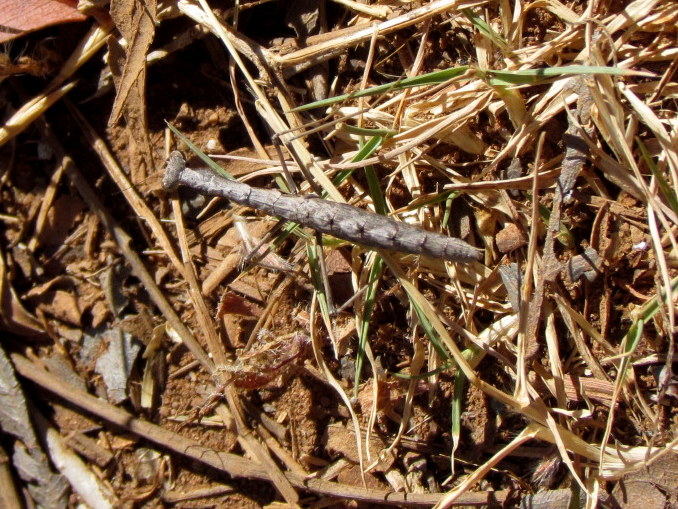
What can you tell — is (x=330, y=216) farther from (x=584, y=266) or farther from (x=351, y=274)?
(x=584, y=266)

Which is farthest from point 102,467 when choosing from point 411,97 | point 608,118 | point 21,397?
point 608,118

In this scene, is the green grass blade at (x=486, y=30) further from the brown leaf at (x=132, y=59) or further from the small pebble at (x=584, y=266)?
the brown leaf at (x=132, y=59)

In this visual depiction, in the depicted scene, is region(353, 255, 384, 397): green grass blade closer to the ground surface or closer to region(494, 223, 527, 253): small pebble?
the ground surface

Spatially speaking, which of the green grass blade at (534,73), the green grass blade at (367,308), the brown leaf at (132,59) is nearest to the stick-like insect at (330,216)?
the green grass blade at (367,308)

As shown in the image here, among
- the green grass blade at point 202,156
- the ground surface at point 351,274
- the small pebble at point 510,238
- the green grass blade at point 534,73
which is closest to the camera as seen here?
the green grass blade at point 534,73

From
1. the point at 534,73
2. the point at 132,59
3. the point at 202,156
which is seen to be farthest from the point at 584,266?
the point at 132,59

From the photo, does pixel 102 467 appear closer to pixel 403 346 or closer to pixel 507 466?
pixel 403 346

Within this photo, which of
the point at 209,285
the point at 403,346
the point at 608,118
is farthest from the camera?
the point at 209,285
